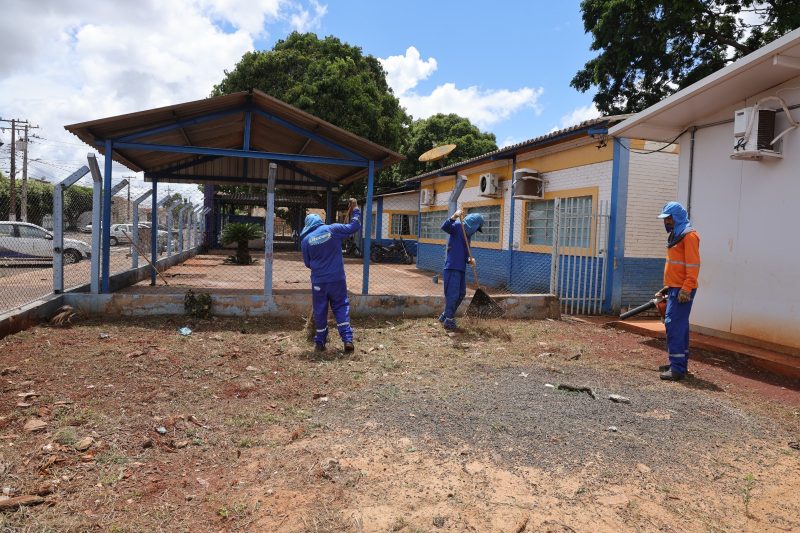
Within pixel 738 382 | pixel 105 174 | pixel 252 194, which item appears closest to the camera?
pixel 738 382

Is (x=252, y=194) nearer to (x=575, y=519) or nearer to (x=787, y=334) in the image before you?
(x=787, y=334)

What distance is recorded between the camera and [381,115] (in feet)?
77.7

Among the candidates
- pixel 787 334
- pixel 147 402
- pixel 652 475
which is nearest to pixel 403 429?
pixel 652 475

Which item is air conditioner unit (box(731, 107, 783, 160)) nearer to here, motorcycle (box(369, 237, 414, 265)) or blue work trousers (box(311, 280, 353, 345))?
blue work trousers (box(311, 280, 353, 345))

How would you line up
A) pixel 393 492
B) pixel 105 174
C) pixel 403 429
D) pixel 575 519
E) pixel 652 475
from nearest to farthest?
pixel 575 519 < pixel 393 492 < pixel 652 475 < pixel 403 429 < pixel 105 174

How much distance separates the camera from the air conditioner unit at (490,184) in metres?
13.2

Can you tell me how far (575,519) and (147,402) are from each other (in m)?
3.30

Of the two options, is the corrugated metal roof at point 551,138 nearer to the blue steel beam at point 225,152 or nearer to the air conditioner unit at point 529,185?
the air conditioner unit at point 529,185

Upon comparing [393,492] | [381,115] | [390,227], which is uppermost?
[381,115]

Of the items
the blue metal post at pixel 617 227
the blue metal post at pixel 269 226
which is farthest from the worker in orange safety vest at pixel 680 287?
the blue metal post at pixel 269 226

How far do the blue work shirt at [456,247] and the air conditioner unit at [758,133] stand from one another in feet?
11.5

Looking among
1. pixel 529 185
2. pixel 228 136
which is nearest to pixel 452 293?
pixel 529 185

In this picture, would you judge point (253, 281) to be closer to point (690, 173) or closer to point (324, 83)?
point (690, 173)

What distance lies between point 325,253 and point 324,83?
56.7 feet
